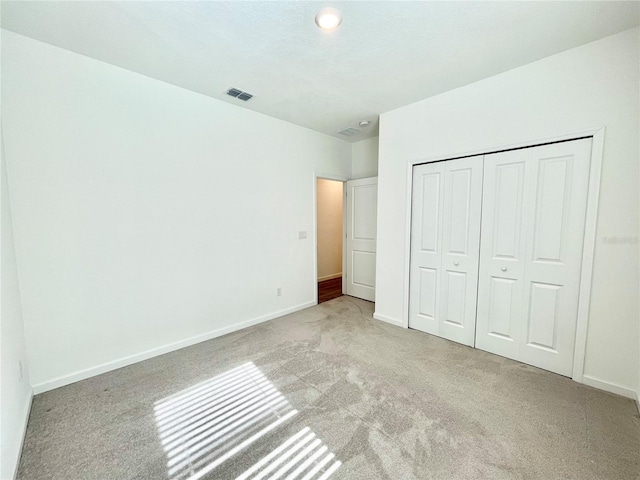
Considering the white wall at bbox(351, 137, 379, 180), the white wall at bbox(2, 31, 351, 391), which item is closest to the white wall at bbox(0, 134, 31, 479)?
the white wall at bbox(2, 31, 351, 391)

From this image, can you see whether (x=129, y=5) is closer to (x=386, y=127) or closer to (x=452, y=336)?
(x=386, y=127)

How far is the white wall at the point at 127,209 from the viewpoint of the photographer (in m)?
2.00

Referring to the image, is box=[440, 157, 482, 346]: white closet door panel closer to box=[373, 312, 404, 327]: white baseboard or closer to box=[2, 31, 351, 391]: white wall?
box=[373, 312, 404, 327]: white baseboard

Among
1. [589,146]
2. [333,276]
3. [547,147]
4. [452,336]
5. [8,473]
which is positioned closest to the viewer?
[8,473]

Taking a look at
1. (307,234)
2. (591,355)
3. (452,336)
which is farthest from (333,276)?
(591,355)

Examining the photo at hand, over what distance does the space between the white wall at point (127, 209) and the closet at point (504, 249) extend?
6.56 ft

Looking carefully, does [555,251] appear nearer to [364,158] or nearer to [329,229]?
[364,158]

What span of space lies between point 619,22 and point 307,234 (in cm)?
342

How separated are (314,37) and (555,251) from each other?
2.65 m

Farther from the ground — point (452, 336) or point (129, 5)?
point (129, 5)

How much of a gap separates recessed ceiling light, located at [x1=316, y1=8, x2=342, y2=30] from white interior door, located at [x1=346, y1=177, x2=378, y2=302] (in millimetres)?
2465

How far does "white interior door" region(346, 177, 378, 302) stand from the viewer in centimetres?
421

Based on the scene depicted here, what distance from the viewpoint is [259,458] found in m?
1.50

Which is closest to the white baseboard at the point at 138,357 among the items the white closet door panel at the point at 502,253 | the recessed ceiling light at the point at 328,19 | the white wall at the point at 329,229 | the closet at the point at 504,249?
the closet at the point at 504,249
